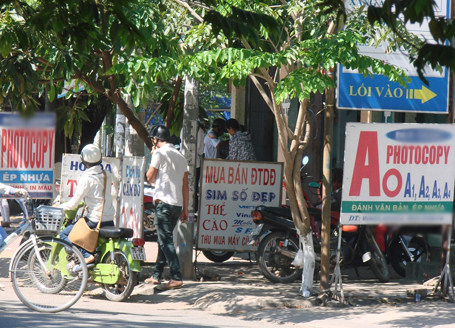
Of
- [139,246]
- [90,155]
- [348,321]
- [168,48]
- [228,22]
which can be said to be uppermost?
[168,48]

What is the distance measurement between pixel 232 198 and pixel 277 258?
138 cm

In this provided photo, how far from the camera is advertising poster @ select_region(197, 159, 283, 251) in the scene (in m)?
10.5

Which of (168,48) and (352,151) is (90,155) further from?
(352,151)

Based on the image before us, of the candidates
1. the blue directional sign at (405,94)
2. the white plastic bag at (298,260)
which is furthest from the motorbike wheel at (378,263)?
the blue directional sign at (405,94)

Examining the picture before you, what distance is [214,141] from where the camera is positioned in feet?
45.8

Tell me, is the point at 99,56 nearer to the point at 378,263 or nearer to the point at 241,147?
the point at 241,147

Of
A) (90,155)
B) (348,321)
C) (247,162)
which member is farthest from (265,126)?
(348,321)

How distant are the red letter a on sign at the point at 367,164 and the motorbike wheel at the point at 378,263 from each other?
161cm

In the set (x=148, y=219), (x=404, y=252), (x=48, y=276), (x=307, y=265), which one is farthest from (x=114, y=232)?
(x=148, y=219)

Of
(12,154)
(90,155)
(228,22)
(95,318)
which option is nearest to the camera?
(228,22)

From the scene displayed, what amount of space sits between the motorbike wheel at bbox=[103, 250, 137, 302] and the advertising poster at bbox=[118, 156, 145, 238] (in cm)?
93

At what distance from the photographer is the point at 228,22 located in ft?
18.3

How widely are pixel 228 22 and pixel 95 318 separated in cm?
340

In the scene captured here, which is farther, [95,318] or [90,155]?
[90,155]
